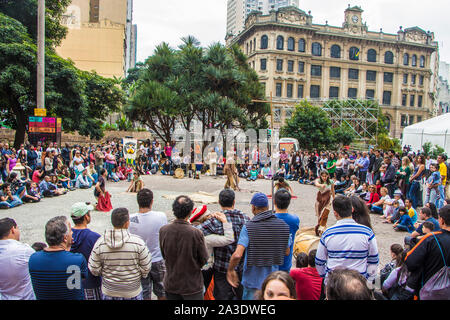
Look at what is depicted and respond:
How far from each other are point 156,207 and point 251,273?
793 cm

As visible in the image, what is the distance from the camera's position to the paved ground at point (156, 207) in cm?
816

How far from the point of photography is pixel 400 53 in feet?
208

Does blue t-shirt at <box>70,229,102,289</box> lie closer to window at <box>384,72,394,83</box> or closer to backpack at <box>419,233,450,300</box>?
backpack at <box>419,233,450,300</box>

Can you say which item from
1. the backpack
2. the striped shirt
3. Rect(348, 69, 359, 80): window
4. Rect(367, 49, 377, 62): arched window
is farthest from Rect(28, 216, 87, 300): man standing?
Rect(367, 49, 377, 62): arched window

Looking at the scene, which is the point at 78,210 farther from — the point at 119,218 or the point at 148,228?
the point at 148,228

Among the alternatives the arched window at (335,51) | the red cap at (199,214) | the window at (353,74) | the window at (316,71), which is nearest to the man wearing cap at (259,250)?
the red cap at (199,214)

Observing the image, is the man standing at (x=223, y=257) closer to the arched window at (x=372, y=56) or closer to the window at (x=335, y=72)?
the window at (x=335, y=72)

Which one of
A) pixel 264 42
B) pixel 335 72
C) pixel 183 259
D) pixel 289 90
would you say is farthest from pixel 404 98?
pixel 183 259

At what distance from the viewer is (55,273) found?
310 centimetres

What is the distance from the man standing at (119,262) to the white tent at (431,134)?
21601 millimetres

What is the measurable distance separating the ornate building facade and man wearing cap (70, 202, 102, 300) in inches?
1961

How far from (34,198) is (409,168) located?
505 inches

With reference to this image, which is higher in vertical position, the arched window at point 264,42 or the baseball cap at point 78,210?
the arched window at point 264,42

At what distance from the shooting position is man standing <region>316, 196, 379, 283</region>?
3477mm
